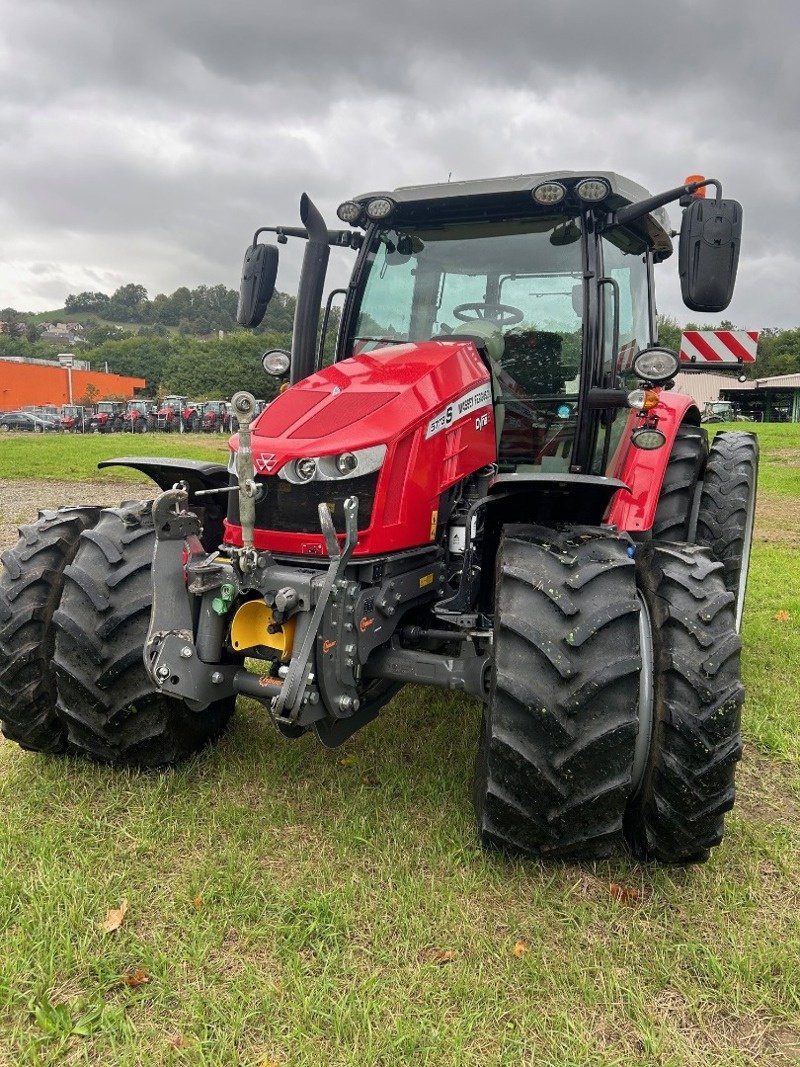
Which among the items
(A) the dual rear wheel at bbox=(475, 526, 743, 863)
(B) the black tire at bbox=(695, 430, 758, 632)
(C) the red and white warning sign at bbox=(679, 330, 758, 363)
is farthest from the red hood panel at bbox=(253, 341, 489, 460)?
(C) the red and white warning sign at bbox=(679, 330, 758, 363)

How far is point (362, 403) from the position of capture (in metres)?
3.00

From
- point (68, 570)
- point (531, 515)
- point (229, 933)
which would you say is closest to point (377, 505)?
point (531, 515)

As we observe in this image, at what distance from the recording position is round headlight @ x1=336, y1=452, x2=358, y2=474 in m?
2.82

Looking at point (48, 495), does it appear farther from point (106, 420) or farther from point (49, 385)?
point (49, 385)

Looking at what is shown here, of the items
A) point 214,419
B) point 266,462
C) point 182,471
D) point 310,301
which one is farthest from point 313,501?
point 214,419

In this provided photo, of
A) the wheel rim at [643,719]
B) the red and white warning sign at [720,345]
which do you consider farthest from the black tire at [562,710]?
the red and white warning sign at [720,345]

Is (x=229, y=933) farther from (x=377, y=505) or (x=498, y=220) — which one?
(x=498, y=220)

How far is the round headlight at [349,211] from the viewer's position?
3.95 m

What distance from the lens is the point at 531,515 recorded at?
3.26 m

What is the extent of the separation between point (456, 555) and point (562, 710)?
100 centimetres

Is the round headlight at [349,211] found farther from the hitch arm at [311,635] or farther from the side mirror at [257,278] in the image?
the hitch arm at [311,635]

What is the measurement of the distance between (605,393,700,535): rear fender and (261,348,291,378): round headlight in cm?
183

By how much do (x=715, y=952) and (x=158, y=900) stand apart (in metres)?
1.76

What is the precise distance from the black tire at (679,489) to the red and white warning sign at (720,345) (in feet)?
5.62
